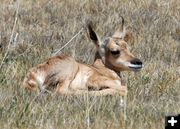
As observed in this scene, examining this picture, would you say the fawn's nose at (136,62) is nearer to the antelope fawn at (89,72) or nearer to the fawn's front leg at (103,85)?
the antelope fawn at (89,72)

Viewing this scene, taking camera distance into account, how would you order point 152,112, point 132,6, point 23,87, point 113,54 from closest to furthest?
1. point 152,112
2. point 23,87
3. point 113,54
4. point 132,6

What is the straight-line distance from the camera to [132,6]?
1597 centimetres

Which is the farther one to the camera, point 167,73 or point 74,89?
point 167,73

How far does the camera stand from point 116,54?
1042cm

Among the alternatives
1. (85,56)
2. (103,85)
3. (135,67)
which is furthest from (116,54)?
(85,56)

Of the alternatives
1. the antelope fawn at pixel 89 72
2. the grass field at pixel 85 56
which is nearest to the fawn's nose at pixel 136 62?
the antelope fawn at pixel 89 72

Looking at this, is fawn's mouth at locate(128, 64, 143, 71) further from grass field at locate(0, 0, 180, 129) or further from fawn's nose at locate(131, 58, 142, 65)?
grass field at locate(0, 0, 180, 129)

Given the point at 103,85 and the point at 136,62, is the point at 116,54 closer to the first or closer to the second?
the point at 136,62

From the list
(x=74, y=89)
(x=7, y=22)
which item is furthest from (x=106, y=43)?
(x=7, y=22)

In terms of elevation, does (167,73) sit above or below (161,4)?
below

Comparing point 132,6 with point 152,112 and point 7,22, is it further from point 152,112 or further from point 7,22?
point 152,112

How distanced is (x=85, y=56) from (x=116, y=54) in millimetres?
2124

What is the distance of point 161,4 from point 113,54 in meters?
6.06

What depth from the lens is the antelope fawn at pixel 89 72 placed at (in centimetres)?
970
